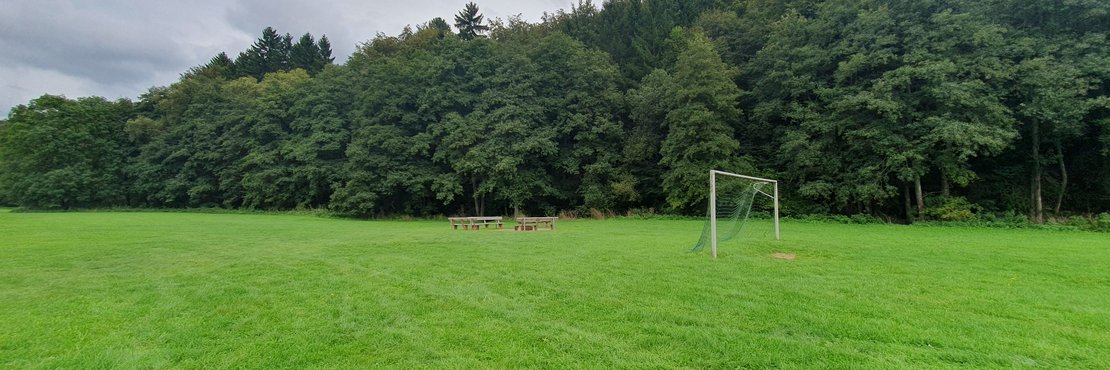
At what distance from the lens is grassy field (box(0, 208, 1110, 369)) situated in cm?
386

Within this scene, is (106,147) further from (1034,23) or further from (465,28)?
(1034,23)

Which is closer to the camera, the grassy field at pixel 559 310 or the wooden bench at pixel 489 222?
the grassy field at pixel 559 310

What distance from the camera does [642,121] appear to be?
26.9m

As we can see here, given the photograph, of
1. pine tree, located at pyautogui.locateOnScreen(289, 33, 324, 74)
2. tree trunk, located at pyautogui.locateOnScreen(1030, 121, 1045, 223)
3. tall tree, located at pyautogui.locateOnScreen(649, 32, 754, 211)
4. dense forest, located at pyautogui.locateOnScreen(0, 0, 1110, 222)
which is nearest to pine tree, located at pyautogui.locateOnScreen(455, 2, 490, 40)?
dense forest, located at pyautogui.locateOnScreen(0, 0, 1110, 222)

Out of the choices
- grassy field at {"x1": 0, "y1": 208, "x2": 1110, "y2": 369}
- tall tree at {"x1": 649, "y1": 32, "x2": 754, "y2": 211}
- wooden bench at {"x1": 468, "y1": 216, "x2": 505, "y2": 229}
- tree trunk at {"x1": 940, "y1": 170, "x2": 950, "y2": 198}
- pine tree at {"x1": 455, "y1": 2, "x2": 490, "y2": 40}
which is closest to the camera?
grassy field at {"x1": 0, "y1": 208, "x2": 1110, "y2": 369}

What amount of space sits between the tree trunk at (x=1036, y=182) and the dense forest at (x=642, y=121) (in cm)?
10

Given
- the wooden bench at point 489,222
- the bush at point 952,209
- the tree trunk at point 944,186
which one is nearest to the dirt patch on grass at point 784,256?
the wooden bench at point 489,222

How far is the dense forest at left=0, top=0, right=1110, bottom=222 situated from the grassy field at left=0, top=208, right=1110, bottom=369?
11118 mm

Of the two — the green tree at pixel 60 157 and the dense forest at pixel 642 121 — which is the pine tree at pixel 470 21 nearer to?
the dense forest at pixel 642 121

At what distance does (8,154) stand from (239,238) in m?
42.9

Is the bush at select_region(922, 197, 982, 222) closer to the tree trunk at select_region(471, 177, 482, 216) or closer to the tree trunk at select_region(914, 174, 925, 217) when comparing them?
the tree trunk at select_region(914, 174, 925, 217)

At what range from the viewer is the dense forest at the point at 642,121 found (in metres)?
18.2

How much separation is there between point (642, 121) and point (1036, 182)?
16275 mm

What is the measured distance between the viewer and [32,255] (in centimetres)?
952
